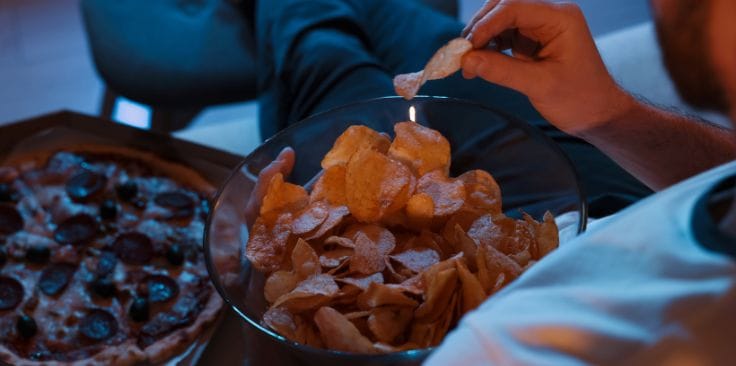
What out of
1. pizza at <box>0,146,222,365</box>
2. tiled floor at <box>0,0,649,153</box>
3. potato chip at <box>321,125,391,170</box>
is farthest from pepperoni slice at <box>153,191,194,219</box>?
tiled floor at <box>0,0,649,153</box>

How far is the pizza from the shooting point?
3.87 ft

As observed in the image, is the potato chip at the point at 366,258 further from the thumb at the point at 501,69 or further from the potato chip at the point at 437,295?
the thumb at the point at 501,69

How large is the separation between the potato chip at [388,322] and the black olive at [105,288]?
1.98ft

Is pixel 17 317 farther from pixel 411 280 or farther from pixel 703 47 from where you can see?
pixel 703 47

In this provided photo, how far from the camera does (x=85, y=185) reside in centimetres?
141

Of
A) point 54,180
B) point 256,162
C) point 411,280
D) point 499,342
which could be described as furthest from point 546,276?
point 54,180

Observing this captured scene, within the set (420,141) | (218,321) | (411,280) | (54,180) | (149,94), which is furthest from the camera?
(149,94)

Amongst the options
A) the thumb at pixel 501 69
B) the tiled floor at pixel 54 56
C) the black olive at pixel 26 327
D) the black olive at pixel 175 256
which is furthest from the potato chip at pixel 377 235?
the tiled floor at pixel 54 56

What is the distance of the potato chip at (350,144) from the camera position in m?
0.98

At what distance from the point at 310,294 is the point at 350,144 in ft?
0.79

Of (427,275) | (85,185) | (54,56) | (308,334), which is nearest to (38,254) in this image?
(85,185)

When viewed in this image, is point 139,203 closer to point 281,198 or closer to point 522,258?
point 281,198

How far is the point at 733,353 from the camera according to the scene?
21.2 inches

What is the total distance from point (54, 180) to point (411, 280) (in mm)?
876
